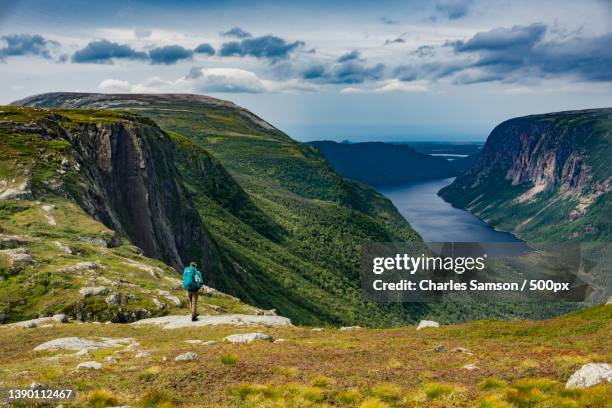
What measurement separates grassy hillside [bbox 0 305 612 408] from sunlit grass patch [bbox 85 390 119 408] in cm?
7

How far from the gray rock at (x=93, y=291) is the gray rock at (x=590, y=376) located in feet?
123

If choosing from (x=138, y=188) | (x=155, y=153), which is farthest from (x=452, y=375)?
(x=155, y=153)

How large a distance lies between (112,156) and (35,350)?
81421 mm

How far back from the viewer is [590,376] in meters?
21.5

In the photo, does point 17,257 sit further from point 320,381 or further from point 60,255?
point 320,381

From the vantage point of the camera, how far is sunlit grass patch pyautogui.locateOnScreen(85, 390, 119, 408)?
744 inches

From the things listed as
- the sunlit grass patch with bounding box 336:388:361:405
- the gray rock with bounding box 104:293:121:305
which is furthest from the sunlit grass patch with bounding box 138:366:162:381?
the gray rock with bounding box 104:293:121:305

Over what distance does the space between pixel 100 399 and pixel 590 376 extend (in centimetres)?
2055

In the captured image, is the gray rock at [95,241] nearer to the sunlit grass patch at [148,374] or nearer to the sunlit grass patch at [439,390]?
the sunlit grass patch at [148,374]

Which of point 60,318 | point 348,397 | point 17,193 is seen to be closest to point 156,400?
point 348,397

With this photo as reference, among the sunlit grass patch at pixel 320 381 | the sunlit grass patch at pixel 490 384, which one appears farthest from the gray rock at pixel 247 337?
the sunlit grass patch at pixel 490 384

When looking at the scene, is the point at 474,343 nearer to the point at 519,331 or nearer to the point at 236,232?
the point at 519,331

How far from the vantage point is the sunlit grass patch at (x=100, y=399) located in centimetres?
1889

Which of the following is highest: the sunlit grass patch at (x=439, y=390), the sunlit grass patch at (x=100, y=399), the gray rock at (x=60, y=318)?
the sunlit grass patch at (x=100, y=399)
